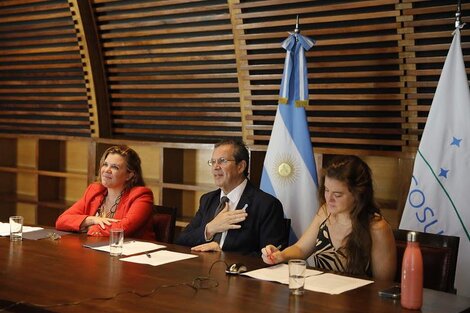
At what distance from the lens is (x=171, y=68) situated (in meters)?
5.98

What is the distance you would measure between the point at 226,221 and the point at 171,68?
8.14 ft

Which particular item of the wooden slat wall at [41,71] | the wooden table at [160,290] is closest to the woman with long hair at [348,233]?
the wooden table at [160,290]

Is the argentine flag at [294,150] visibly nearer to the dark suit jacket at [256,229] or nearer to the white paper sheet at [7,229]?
the dark suit jacket at [256,229]

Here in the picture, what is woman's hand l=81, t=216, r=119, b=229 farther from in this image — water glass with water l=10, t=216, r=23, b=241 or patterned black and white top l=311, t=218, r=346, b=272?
patterned black and white top l=311, t=218, r=346, b=272

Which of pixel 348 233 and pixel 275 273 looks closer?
pixel 275 273

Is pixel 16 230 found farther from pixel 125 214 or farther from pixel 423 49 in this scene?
pixel 423 49

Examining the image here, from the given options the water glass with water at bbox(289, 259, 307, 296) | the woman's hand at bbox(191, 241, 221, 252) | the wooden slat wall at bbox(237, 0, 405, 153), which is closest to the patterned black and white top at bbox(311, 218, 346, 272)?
the woman's hand at bbox(191, 241, 221, 252)

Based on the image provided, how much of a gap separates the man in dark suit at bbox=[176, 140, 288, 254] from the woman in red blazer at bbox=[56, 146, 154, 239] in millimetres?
324

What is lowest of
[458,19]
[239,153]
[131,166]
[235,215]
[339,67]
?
[235,215]

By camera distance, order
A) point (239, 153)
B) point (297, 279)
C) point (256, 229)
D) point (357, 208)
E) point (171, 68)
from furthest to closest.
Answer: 1. point (171, 68)
2. point (239, 153)
3. point (256, 229)
4. point (357, 208)
5. point (297, 279)

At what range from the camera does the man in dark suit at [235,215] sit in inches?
153

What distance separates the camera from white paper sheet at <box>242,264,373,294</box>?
2844 millimetres

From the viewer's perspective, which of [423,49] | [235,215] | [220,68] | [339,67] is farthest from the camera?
[220,68]

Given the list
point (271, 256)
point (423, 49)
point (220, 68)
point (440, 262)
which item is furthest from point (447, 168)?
point (220, 68)
